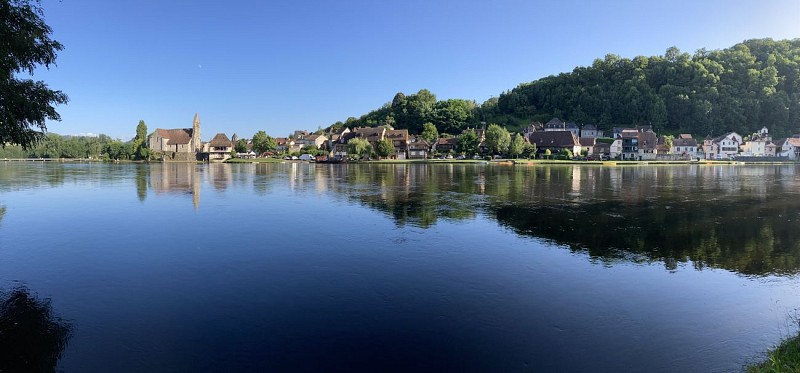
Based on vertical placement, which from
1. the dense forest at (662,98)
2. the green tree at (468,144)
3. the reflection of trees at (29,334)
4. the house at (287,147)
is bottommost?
the reflection of trees at (29,334)

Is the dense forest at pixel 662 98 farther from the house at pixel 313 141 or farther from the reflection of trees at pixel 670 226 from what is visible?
the reflection of trees at pixel 670 226

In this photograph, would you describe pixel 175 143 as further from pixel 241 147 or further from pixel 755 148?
pixel 755 148

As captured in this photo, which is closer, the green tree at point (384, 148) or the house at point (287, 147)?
the green tree at point (384, 148)

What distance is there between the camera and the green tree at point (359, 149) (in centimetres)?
10975

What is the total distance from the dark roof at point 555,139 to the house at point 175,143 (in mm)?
97737

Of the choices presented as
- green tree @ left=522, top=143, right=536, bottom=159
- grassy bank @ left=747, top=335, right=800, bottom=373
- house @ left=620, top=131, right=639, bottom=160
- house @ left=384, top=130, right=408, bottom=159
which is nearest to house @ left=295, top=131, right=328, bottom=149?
house @ left=384, top=130, right=408, bottom=159

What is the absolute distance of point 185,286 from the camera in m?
11.4

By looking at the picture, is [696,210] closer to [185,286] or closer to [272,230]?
[272,230]

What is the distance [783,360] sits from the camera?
7.05 meters

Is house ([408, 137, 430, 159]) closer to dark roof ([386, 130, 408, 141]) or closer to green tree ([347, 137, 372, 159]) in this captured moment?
dark roof ([386, 130, 408, 141])

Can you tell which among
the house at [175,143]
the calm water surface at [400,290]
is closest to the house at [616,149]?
the calm water surface at [400,290]

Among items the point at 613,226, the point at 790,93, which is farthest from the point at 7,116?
the point at 790,93

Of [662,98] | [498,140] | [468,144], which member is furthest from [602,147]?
[662,98]

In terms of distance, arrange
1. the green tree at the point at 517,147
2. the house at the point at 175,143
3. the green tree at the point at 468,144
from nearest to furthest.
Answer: the green tree at the point at 517,147 → the green tree at the point at 468,144 → the house at the point at 175,143
